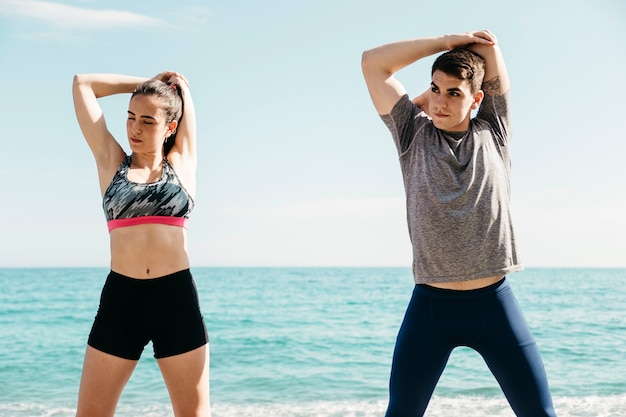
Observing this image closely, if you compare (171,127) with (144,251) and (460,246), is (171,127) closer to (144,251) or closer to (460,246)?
(144,251)

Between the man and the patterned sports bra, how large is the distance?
1055mm

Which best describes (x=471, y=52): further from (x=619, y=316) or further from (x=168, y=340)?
(x=619, y=316)

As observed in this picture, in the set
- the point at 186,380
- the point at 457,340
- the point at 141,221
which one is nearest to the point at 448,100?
the point at 457,340

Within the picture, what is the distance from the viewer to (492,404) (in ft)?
25.4

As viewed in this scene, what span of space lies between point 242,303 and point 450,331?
2145 cm

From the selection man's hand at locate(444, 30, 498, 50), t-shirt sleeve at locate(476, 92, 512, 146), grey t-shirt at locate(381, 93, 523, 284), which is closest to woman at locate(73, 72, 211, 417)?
grey t-shirt at locate(381, 93, 523, 284)

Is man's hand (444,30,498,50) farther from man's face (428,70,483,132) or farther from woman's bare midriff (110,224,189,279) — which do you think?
woman's bare midriff (110,224,189,279)

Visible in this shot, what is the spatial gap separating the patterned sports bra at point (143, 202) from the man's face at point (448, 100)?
47.8 inches

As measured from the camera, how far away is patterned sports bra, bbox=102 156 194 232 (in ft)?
10.3

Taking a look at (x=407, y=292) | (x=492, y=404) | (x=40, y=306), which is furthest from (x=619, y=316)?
(x=40, y=306)

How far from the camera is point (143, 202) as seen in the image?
10.3 ft

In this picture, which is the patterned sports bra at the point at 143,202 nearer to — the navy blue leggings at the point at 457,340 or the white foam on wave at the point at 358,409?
the navy blue leggings at the point at 457,340

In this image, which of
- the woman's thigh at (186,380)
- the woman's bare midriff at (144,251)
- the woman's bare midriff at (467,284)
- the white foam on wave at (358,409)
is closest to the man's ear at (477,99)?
the woman's bare midriff at (467,284)

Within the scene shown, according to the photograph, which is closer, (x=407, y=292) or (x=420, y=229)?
(x=420, y=229)
